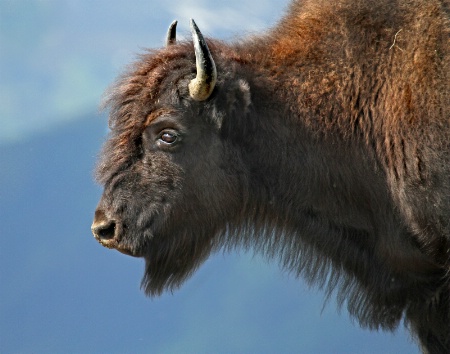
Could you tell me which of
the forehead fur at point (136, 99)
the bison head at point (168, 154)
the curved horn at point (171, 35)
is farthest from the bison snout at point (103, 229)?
the curved horn at point (171, 35)

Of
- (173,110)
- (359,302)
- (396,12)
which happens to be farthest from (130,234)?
(396,12)

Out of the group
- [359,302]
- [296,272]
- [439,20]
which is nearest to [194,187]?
[296,272]

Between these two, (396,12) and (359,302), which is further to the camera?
(359,302)

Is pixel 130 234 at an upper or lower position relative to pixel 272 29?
lower

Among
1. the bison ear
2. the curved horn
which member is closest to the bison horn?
the bison ear

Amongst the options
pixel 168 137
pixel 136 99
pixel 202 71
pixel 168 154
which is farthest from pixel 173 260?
pixel 202 71

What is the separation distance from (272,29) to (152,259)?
170 cm

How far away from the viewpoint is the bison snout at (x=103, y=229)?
203 inches

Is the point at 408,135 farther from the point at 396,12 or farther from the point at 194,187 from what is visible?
the point at 194,187

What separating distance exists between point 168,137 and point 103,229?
673 mm

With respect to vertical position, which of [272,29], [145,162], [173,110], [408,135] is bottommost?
[145,162]

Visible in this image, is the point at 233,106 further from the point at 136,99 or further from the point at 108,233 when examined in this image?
the point at 108,233

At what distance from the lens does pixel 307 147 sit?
5.41m

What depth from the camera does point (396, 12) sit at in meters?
5.36
